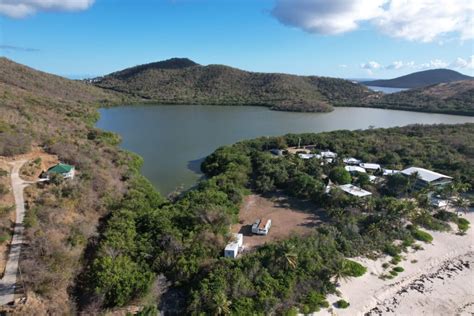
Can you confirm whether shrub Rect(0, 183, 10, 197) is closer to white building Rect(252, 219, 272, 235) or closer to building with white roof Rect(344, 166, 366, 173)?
white building Rect(252, 219, 272, 235)

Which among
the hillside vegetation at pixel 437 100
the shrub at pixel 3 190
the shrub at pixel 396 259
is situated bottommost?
the shrub at pixel 396 259

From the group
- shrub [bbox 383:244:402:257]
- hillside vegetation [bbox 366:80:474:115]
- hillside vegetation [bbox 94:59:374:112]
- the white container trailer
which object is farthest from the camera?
hillside vegetation [bbox 94:59:374:112]

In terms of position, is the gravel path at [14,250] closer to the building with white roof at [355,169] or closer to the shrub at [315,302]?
the shrub at [315,302]

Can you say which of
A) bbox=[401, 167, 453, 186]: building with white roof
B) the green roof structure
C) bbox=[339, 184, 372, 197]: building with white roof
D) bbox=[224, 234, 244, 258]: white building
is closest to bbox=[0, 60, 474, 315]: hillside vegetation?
bbox=[224, 234, 244, 258]: white building

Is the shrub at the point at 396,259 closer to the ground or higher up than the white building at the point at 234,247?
closer to the ground

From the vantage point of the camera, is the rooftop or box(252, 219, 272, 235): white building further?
the rooftop

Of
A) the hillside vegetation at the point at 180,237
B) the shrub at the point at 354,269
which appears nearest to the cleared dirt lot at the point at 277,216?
the hillside vegetation at the point at 180,237

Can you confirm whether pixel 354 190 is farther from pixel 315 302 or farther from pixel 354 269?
pixel 315 302

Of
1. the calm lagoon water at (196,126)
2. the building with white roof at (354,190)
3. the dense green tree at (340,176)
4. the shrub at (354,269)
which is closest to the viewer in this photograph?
the shrub at (354,269)
